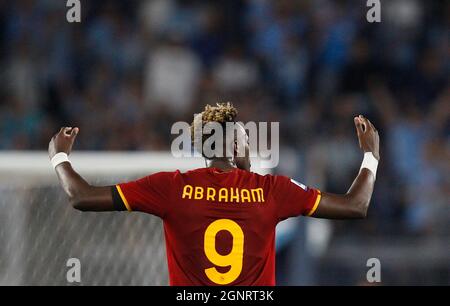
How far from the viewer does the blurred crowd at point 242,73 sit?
7871mm

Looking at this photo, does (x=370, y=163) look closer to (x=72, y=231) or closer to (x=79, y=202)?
(x=79, y=202)

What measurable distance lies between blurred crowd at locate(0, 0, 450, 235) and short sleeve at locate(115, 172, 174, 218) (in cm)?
409

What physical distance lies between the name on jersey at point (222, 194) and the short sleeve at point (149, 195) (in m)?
0.07

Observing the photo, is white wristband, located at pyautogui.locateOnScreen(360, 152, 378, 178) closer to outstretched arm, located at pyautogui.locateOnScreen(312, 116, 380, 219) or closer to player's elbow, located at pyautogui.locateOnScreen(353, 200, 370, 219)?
outstretched arm, located at pyautogui.locateOnScreen(312, 116, 380, 219)

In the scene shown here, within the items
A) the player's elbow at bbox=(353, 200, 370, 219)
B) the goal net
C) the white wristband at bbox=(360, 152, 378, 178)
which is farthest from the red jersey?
the goal net

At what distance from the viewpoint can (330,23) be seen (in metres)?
8.62

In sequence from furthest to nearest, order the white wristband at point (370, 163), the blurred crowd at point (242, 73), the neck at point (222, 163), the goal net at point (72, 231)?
the blurred crowd at point (242, 73) < the goal net at point (72, 231) < the white wristband at point (370, 163) < the neck at point (222, 163)

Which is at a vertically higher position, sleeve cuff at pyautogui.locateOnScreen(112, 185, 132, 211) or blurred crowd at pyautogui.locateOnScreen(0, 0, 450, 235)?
blurred crowd at pyautogui.locateOnScreen(0, 0, 450, 235)

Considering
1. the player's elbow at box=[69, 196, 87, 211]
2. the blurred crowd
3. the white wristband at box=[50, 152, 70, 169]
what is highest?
the blurred crowd

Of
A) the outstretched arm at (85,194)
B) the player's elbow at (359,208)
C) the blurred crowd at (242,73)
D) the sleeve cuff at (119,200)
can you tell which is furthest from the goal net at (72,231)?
the blurred crowd at (242,73)

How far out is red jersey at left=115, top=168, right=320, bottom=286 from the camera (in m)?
3.48

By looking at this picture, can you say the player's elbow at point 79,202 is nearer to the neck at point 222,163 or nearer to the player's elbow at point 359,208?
the neck at point 222,163
